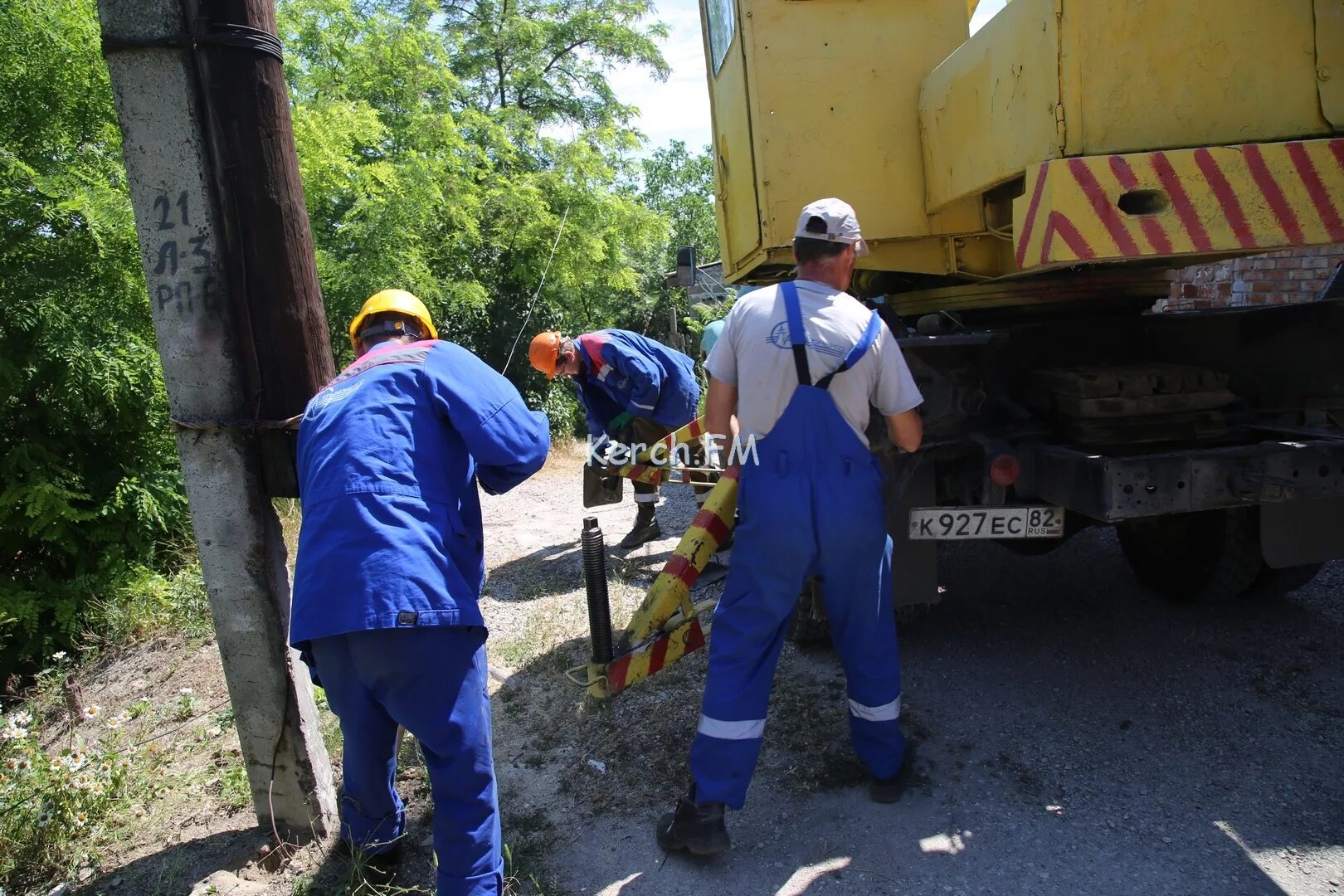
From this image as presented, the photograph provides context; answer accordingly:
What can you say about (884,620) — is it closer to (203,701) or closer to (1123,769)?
(1123,769)

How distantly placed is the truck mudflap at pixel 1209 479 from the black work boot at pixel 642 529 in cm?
376

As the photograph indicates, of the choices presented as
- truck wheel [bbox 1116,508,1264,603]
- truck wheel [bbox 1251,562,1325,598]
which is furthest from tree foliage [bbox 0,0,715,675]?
truck wheel [bbox 1251,562,1325,598]

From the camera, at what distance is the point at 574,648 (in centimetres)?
443

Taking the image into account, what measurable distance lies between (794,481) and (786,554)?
8.7 inches

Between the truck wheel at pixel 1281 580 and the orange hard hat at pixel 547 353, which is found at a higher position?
the orange hard hat at pixel 547 353

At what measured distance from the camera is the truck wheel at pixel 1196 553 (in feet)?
12.9

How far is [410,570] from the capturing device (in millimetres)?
2188

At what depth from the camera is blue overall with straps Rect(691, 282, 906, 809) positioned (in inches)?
104

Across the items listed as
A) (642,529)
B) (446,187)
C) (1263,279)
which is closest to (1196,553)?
(642,529)

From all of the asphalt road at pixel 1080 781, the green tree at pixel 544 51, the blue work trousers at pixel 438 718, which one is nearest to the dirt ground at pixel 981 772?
the asphalt road at pixel 1080 781

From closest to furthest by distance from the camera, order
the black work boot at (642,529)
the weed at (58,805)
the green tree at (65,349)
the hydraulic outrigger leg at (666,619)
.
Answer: the weed at (58,805) → the hydraulic outrigger leg at (666,619) → the green tree at (65,349) → the black work boot at (642,529)

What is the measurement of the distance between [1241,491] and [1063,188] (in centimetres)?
113

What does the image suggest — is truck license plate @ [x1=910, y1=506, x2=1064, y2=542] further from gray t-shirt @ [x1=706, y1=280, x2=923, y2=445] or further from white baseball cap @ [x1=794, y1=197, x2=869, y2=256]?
white baseball cap @ [x1=794, y1=197, x2=869, y2=256]

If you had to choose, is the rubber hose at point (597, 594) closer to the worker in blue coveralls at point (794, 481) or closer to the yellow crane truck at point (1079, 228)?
the worker in blue coveralls at point (794, 481)
